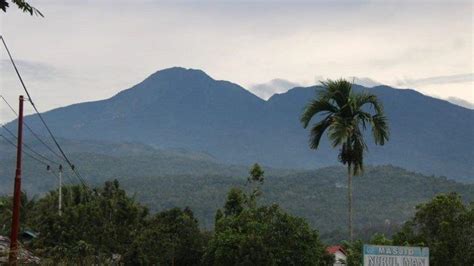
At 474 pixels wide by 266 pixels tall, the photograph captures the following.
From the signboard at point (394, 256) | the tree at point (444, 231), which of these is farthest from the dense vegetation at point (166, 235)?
the signboard at point (394, 256)

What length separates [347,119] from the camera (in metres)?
21.8

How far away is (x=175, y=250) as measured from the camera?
141 feet

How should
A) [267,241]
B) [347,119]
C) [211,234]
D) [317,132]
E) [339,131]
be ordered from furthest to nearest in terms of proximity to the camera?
[211,234], [267,241], [317,132], [347,119], [339,131]

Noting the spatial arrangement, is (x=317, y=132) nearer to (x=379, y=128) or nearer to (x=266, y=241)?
(x=379, y=128)

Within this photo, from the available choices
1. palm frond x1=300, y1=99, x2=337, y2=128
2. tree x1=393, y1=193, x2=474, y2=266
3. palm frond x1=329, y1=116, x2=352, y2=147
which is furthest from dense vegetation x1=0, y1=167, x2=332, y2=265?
palm frond x1=329, y1=116, x2=352, y2=147

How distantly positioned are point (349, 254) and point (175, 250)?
18.6 metres

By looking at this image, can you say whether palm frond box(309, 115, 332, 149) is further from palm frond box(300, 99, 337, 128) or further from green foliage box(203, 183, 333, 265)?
green foliage box(203, 183, 333, 265)

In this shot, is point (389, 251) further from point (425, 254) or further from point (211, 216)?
point (211, 216)

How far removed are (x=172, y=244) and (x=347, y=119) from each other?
23.3 metres

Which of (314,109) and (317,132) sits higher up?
(314,109)

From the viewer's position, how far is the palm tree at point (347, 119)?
2170 centimetres

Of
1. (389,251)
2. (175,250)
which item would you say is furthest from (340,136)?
(175,250)

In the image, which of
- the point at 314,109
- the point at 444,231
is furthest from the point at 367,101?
the point at 444,231

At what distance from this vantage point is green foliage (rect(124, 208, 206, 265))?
43.0m
